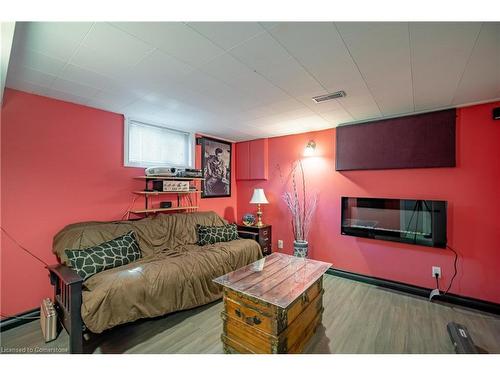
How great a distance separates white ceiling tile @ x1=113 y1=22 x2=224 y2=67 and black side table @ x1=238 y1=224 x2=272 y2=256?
2.69 meters

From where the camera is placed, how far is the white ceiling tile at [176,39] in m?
1.24

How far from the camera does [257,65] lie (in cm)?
166

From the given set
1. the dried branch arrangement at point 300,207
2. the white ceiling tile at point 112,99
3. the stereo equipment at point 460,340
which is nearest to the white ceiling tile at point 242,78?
the white ceiling tile at point 112,99

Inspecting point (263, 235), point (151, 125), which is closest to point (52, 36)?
point (151, 125)

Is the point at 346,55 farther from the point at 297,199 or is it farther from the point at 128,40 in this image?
the point at 297,199

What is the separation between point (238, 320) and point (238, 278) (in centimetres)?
30

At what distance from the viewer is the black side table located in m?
3.64

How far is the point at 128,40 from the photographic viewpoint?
1356 millimetres

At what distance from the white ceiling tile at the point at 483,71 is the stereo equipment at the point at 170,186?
3117 millimetres

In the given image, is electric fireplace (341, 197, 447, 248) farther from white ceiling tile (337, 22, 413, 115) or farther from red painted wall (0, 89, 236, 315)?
red painted wall (0, 89, 236, 315)

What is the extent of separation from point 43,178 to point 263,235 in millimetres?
2907

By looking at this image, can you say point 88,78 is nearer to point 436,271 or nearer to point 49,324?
point 49,324

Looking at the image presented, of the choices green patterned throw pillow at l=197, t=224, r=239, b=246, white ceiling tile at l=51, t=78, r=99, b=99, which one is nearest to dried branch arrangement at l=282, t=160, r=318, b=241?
green patterned throw pillow at l=197, t=224, r=239, b=246
